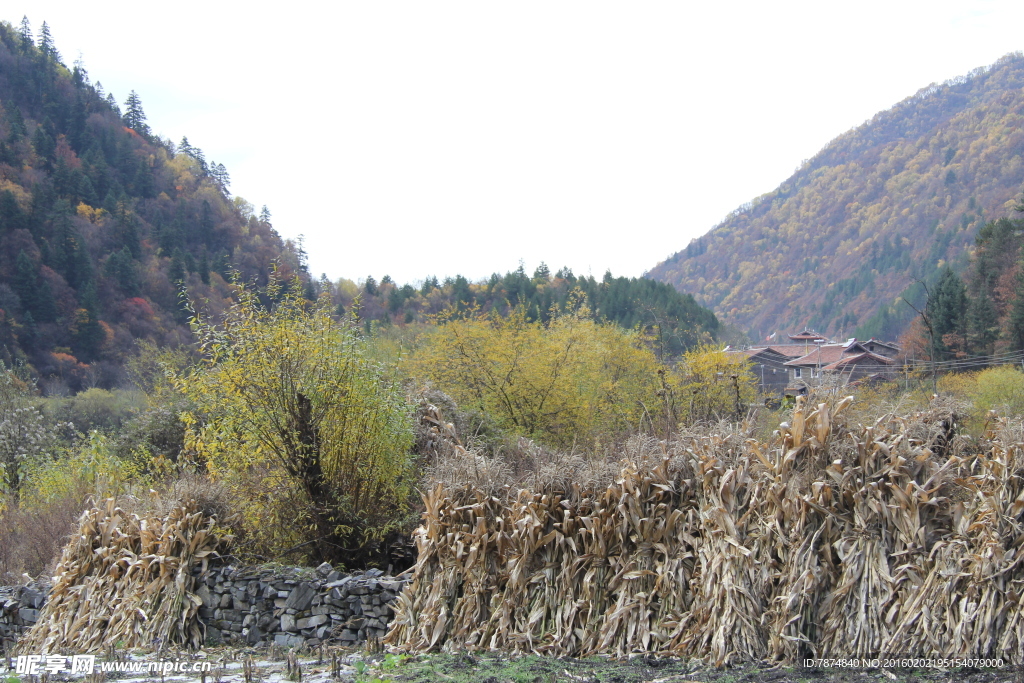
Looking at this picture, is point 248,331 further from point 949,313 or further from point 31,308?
point 31,308

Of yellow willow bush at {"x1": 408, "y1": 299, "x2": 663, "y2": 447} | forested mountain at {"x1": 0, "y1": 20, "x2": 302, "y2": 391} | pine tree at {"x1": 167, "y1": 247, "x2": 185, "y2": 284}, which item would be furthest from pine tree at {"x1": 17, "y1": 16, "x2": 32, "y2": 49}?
yellow willow bush at {"x1": 408, "y1": 299, "x2": 663, "y2": 447}

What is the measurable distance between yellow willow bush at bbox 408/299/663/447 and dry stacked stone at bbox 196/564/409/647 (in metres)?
7.15

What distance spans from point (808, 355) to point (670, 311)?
49.0 ft

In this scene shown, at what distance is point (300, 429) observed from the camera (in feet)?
28.2

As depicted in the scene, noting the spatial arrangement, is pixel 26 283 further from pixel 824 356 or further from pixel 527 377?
pixel 824 356

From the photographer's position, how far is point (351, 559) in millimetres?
9078

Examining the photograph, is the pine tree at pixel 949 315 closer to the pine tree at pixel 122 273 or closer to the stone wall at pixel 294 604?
the stone wall at pixel 294 604

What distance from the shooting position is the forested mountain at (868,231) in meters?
99.9

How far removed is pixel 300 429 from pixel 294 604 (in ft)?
6.27

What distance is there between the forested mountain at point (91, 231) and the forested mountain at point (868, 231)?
3014 inches

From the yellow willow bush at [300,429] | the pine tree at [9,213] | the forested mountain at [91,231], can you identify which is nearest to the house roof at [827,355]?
the forested mountain at [91,231]

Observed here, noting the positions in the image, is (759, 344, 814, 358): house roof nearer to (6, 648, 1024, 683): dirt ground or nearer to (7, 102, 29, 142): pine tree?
(7, 102, 29, 142): pine tree

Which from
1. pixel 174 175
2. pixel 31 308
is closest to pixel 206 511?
pixel 31 308

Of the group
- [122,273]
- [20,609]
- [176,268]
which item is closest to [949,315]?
[20,609]
